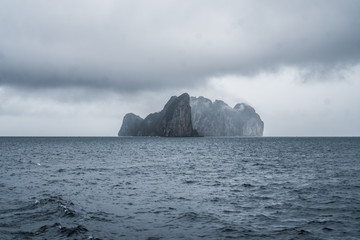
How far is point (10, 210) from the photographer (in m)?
21.2

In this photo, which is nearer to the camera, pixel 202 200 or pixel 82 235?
pixel 82 235

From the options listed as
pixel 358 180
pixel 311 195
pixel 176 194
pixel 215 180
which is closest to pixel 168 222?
pixel 176 194

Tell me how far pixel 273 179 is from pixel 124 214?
2284 cm

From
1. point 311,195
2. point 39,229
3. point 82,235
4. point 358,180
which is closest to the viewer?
point 82,235

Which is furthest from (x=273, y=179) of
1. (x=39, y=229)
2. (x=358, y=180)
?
(x=39, y=229)

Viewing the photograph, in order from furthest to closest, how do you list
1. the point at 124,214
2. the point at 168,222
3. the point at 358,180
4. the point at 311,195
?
the point at 358,180, the point at 311,195, the point at 124,214, the point at 168,222

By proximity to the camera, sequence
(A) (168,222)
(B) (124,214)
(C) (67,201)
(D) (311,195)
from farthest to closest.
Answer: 1. (D) (311,195)
2. (C) (67,201)
3. (B) (124,214)
4. (A) (168,222)

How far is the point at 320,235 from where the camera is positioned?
1608 centimetres

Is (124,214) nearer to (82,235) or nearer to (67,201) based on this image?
(82,235)

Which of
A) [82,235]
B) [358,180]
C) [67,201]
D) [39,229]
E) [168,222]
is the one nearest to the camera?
[82,235]

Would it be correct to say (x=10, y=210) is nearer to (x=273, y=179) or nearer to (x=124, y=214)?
(x=124, y=214)

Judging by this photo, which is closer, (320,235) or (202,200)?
(320,235)

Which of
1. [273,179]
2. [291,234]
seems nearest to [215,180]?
[273,179]

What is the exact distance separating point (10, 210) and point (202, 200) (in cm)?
1520
